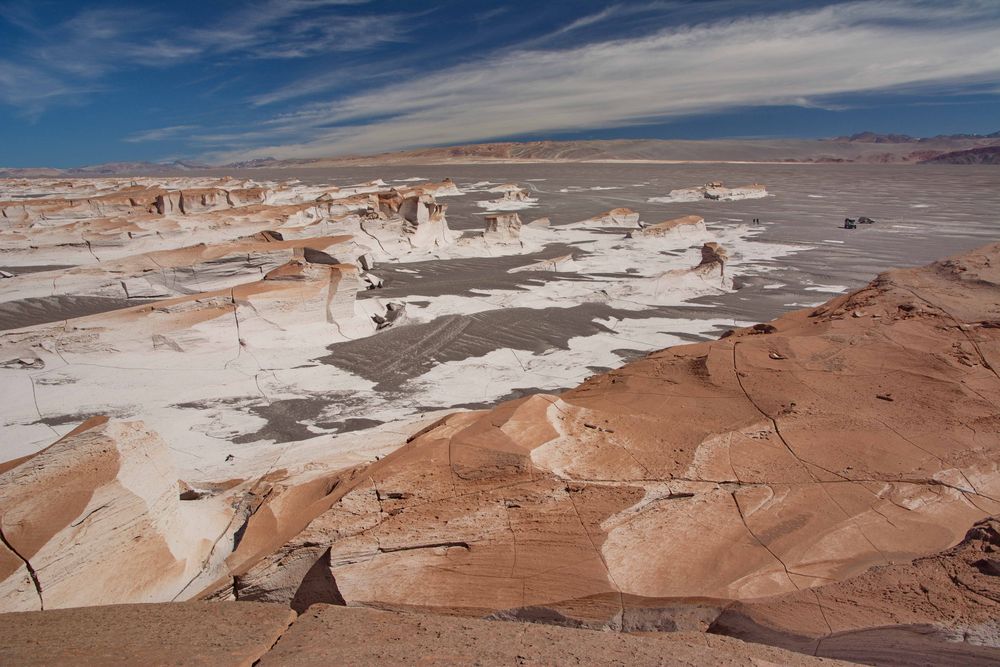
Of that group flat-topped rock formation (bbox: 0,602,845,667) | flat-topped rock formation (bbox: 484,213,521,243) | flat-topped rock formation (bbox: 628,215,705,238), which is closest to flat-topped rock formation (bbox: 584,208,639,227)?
flat-topped rock formation (bbox: 628,215,705,238)

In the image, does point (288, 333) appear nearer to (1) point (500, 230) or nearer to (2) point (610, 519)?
(2) point (610, 519)

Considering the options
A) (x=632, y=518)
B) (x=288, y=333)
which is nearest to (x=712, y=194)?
(x=288, y=333)

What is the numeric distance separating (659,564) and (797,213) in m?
26.3

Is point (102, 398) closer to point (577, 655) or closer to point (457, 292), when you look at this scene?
point (457, 292)

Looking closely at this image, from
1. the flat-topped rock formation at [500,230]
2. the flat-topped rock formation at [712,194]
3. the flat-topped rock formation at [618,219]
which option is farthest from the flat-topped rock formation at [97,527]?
the flat-topped rock formation at [712,194]

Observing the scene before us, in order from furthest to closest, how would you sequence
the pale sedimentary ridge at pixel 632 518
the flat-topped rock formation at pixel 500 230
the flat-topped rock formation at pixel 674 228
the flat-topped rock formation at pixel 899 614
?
the flat-topped rock formation at pixel 674 228
the flat-topped rock formation at pixel 500 230
the pale sedimentary ridge at pixel 632 518
the flat-topped rock formation at pixel 899 614

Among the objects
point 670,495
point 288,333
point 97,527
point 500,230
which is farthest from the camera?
point 500,230

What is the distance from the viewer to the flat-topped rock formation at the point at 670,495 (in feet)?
8.07

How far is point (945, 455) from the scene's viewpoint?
3.01 meters

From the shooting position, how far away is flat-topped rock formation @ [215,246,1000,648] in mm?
2459

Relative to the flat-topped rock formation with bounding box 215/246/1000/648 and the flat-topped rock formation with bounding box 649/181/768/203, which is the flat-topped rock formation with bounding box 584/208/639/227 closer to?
the flat-topped rock formation with bounding box 649/181/768/203

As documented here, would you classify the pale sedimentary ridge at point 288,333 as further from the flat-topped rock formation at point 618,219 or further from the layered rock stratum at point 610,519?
the flat-topped rock formation at point 618,219

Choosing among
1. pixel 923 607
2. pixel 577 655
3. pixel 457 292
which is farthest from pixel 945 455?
pixel 457 292

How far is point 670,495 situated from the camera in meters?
2.83
